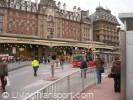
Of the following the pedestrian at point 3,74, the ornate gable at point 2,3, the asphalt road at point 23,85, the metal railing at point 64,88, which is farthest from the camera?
the ornate gable at point 2,3

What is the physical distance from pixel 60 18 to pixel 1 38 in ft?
139

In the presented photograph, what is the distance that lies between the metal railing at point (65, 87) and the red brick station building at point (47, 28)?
49.8m

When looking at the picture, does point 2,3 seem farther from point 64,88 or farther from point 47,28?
point 64,88

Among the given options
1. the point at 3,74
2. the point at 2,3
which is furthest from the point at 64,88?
the point at 2,3

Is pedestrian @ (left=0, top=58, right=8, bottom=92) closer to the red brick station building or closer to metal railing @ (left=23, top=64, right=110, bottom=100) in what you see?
metal railing @ (left=23, top=64, right=110, bottom=100)

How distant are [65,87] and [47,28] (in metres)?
85.4

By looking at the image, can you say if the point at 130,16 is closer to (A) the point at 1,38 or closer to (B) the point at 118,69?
(B) the point at 118,69

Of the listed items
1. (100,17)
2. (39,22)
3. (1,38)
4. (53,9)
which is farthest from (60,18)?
(1,38)

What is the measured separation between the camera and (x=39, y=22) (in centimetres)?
9131

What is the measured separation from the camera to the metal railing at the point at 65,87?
6248mm

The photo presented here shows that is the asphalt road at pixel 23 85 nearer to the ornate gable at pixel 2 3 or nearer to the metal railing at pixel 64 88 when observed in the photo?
the metal railing at pixel 64 88

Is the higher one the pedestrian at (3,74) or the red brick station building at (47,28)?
the red brick station building at (47,28)

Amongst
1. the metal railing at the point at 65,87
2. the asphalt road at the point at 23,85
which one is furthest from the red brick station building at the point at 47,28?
the metal railing at the point at 65,87

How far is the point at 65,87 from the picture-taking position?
9062 mm
